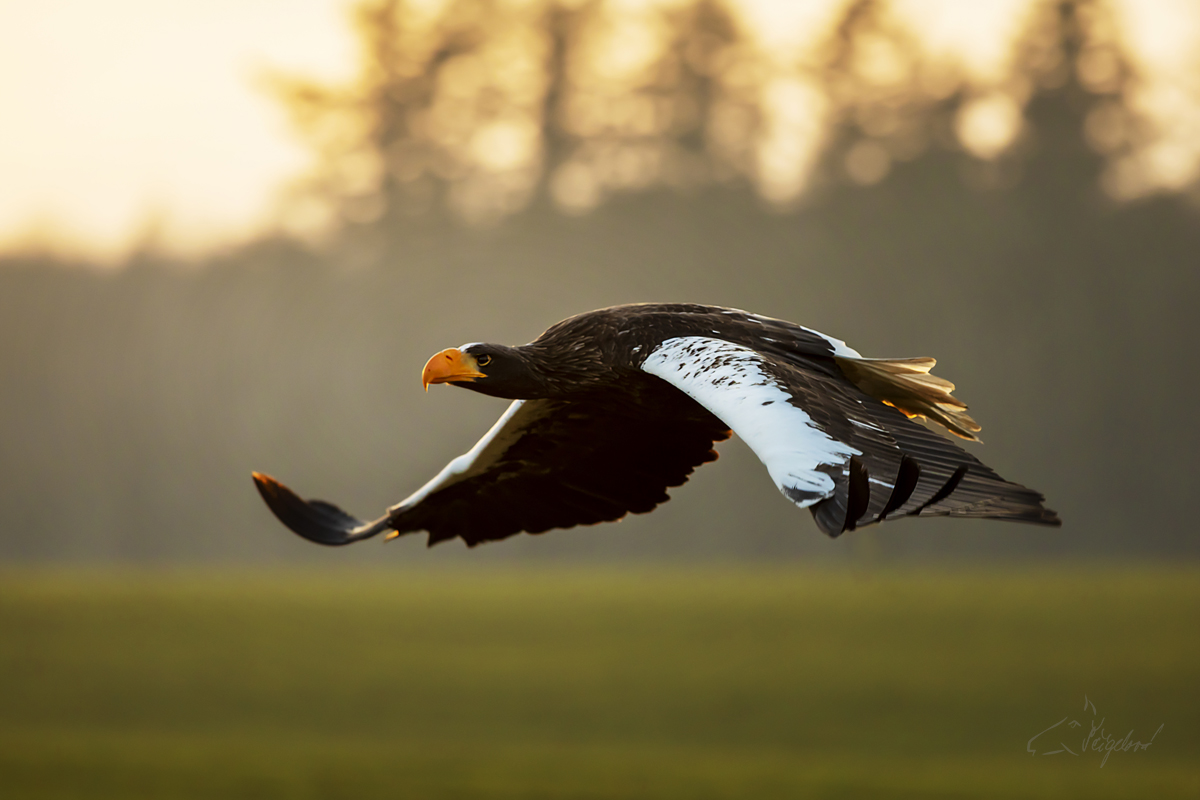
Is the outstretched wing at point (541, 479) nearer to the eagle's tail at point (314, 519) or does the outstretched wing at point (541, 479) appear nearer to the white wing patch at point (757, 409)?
the eagle's tail at point (314, 519)

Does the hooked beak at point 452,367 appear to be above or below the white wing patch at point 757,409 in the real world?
above

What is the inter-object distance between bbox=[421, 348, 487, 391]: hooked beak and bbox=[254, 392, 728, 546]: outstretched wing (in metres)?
0.77

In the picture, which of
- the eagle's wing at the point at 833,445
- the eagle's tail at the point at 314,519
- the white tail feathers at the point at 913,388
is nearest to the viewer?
the eagle's wing at the point at 833,445

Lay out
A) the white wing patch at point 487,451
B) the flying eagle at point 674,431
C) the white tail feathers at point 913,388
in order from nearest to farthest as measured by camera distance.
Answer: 1. the flying eagle at point 674,431
2. the white tail feathers at point 913,388
3. the white wing patch at point 487,451

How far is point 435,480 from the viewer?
611cm

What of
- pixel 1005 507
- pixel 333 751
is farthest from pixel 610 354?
pixel 333 751

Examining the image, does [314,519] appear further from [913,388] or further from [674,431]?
[913,388]

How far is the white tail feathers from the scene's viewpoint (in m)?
5.01

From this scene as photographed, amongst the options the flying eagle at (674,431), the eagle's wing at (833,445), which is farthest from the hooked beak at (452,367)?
the eagle's wing at (833,445)

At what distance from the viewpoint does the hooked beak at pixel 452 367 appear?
16.5 ft

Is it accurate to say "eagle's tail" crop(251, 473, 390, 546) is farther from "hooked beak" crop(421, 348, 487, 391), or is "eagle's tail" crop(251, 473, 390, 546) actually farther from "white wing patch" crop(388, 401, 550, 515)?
"hooked beak" crop(421, 348, 487, 391)

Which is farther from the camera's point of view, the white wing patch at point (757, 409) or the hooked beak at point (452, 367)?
the hooked beak at point (452, 367)

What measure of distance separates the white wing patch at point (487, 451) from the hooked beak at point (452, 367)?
77cm

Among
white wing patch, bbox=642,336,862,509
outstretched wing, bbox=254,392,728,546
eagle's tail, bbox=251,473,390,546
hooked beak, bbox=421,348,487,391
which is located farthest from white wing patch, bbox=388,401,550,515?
white wing patch, bbox=642,336,862,509
